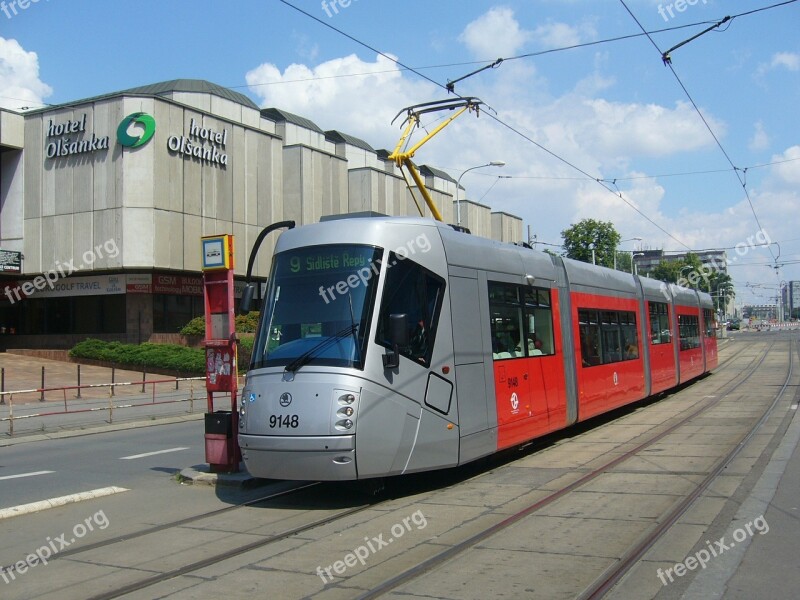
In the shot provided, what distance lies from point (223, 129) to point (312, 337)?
3655 centimetres

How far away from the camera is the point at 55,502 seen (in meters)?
9.64

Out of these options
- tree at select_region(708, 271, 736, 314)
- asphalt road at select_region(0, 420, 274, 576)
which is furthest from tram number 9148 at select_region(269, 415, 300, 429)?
tree at select_region(708, 271, 736, 314)

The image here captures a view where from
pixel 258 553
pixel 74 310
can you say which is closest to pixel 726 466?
pixel 258 553

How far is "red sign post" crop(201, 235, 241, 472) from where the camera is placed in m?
11.0

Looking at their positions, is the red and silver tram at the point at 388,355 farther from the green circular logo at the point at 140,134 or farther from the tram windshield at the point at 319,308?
the green circular logo at the point at 140,134

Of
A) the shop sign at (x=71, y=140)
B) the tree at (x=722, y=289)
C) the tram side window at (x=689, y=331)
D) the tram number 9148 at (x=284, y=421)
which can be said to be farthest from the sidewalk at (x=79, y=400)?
the tree at (x=722, y=289)

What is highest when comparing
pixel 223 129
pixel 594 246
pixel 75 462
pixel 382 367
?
pixel 223 129

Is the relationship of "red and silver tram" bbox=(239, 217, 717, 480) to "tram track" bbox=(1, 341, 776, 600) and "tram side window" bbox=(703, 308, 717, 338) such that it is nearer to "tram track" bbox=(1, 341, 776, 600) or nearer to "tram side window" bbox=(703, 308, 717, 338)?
"tram track" bbox=(1, 341, 776, 600)

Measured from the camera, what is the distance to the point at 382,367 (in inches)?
346

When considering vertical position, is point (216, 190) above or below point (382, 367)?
above

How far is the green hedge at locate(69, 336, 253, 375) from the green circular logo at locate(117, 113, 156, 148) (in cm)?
980

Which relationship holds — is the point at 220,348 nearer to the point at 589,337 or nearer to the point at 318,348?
the point at 318,348

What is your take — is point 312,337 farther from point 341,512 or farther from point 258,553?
point 258,553

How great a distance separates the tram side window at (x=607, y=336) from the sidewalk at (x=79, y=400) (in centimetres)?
1189
